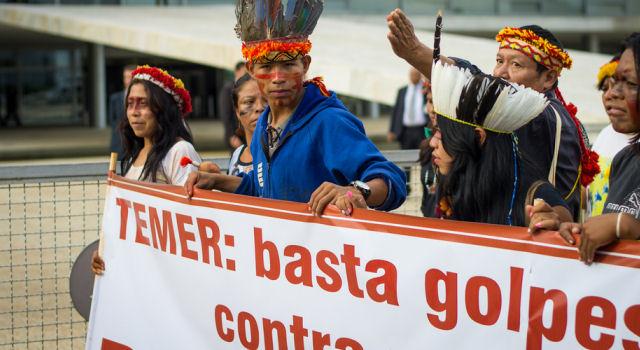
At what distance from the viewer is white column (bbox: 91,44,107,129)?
35.2 metres

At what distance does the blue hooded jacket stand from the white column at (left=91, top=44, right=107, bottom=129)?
32198mm

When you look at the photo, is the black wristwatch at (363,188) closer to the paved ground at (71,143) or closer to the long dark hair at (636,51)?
the long dark hair at (636,51)

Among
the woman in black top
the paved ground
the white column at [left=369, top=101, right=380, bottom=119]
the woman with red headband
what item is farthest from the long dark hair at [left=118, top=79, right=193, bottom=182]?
the white column at [left=369, top=101, right=380, bottom=119]

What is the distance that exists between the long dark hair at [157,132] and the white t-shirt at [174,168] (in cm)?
3

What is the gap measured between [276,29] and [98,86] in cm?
3284

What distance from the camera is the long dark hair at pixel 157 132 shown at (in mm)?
5039

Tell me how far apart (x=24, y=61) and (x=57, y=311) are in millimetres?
34469

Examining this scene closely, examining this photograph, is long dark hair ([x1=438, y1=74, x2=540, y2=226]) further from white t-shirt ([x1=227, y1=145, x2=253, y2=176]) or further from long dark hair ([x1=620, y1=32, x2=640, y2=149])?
white t-shirt ([x1=227, y1=145, x2=253, y2=176])

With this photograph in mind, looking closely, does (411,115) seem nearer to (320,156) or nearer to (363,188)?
(320,156)

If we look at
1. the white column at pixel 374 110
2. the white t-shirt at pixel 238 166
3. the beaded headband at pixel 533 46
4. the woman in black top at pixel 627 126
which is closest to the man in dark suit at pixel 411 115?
the white t-shirt at pixel 238 166

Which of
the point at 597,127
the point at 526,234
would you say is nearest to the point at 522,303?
the point at 526,234

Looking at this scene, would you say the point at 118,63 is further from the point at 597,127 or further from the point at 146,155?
the point at 146,155

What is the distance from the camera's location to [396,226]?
3127 millimetres

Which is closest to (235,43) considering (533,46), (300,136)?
(533,46)
